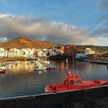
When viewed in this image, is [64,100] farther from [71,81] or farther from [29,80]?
[29,80]

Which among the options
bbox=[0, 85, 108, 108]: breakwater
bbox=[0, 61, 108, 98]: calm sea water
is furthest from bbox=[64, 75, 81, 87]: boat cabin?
bbox=[0, 85, 108, 108]: breakwater

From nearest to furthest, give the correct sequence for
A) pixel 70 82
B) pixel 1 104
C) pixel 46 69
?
pixel 1 104 → pixel 70 82 → pixel 46 69

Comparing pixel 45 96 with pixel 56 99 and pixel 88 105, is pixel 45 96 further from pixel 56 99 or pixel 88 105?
pixel 88 105

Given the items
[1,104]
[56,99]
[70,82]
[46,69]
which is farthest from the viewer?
[46,69]

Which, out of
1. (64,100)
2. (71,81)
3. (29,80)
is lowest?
(29,80)

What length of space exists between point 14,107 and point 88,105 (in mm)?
3481

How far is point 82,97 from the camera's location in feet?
43.9

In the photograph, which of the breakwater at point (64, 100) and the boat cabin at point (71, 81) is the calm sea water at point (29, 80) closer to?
the boat cabin at point (71, 81)

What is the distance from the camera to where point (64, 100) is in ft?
43.0

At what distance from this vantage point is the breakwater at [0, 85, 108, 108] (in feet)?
41.3

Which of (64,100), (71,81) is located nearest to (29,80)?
(71,81)

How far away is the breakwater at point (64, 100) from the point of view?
1259 centimetres

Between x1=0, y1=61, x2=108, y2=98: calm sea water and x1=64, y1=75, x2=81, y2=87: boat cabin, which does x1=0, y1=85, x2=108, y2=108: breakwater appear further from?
x1=0, y1=61, x2=108, y2=98: calm sea water

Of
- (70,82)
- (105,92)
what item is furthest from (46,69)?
(105,92)
